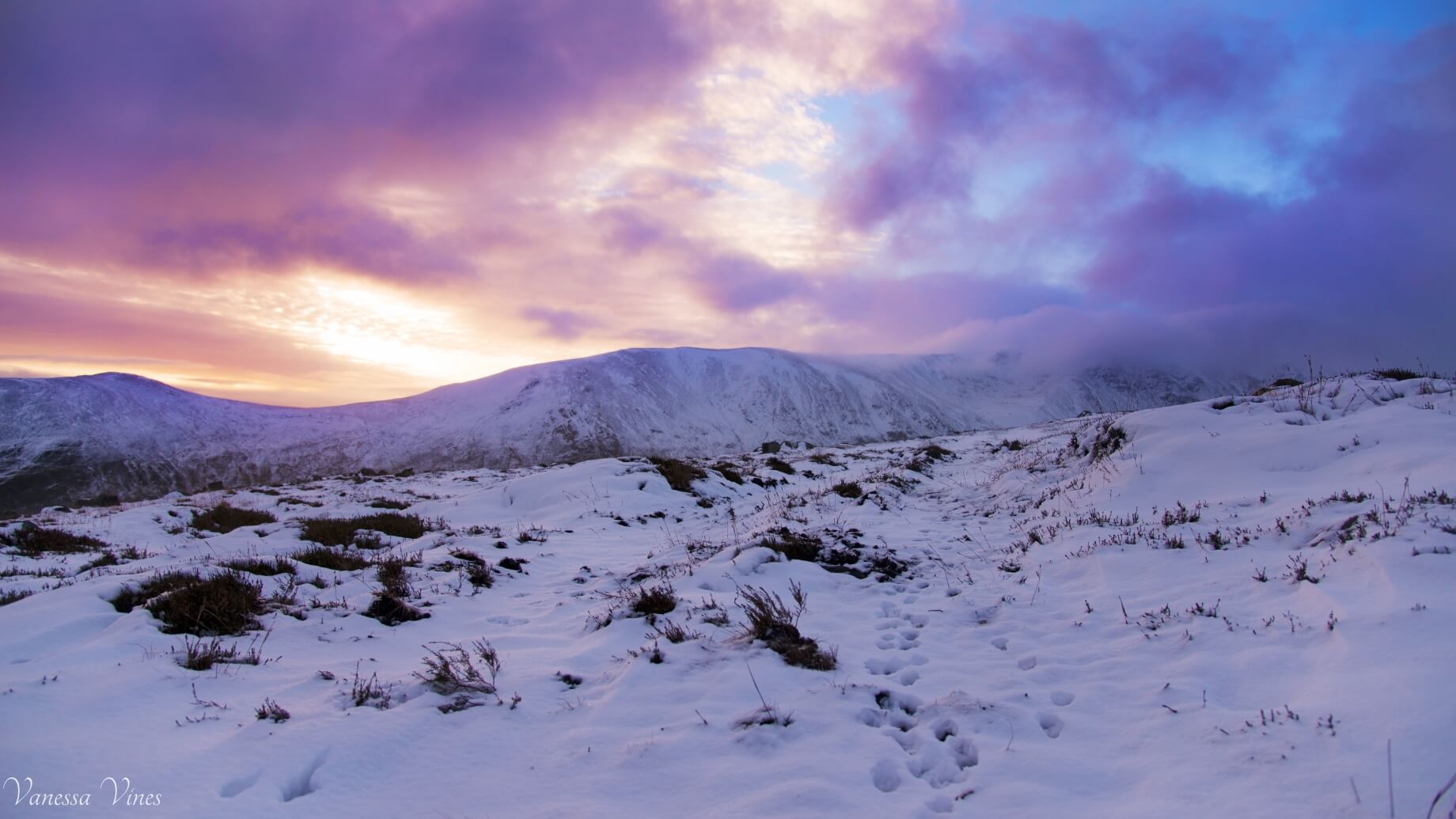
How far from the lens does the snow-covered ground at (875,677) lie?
3.32 meters

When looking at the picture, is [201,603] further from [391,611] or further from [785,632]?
[785,632]

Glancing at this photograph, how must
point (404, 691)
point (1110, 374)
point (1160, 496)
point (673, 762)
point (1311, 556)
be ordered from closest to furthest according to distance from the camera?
1. point (673, 762)
2. point (404, 691)
3. point (1311, 556)
4. point (1160, 496)
5. point (1110, 374)

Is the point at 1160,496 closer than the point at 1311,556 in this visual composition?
No

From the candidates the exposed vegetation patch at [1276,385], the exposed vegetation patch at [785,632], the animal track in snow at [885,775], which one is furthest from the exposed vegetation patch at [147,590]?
Answer: the exposed vegetation patch at [1276,385]

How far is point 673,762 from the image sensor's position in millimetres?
3818

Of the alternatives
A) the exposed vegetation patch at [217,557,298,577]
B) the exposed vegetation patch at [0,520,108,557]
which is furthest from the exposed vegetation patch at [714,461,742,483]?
the exposed vegetation patch at [0,520,108,557]

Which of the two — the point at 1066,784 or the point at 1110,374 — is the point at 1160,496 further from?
the point at 1110,374

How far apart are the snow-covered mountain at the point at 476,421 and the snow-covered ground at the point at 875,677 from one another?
57.4 m

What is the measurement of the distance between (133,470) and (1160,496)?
11580 centimetres

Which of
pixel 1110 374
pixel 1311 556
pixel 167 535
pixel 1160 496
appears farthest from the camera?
pixel 1110 374

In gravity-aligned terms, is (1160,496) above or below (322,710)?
above

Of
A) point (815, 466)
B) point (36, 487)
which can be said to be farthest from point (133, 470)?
point (815, 466)

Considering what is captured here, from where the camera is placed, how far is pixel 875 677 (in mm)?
4934

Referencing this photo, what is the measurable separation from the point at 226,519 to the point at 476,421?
3595 inches
